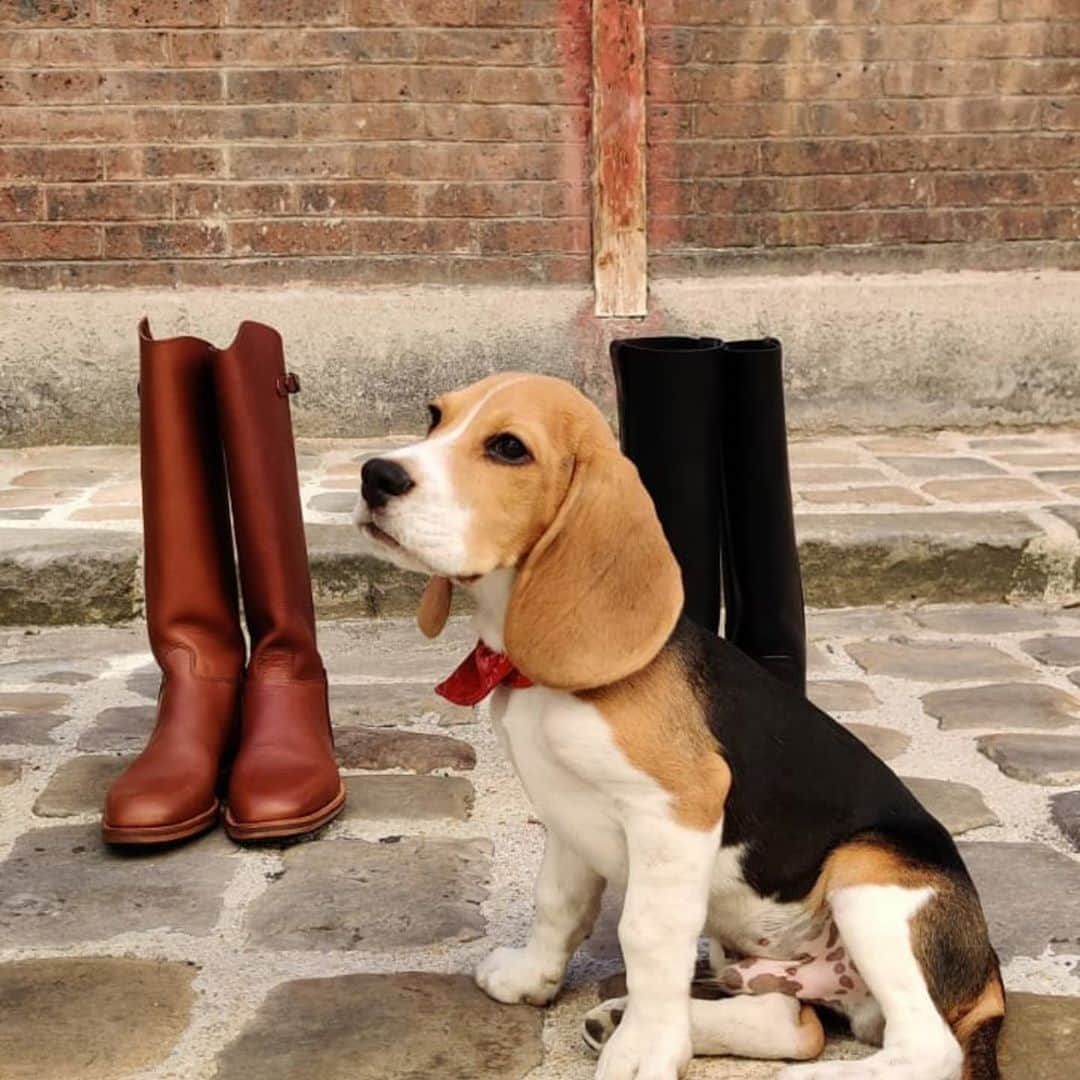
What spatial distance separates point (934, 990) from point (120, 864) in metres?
1.47

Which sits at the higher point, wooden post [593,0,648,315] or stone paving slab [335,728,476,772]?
wooden post [593,0,648,315]

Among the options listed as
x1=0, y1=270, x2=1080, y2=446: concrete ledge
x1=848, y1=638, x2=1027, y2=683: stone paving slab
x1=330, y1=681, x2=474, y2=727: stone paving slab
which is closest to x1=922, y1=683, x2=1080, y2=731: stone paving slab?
x1=848, y1=638, x2=1027, y2=683: stone paving slab

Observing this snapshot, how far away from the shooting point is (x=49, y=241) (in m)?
6.28

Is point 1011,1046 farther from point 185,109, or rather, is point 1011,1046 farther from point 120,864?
point 185,109

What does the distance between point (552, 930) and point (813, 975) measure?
14.5 inches

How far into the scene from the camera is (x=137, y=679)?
4.05 meters

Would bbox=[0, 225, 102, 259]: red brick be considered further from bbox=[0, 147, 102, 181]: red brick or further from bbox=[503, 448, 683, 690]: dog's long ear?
bbox=[503, 448, 683, 690]: dog's long ear

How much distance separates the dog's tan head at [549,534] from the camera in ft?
6.65

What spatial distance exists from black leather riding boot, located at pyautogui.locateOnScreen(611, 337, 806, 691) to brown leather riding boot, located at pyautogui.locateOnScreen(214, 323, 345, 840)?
2.25ft

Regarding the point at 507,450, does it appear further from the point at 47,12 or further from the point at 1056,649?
the point at 47,12

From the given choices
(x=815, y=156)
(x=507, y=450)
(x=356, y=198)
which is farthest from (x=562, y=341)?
(x=507, y=450)

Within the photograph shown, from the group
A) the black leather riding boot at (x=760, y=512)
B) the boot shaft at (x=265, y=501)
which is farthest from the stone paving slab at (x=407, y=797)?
the black leather riding boot at (x=760, y=512)

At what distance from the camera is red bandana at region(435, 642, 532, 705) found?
7.20 feet

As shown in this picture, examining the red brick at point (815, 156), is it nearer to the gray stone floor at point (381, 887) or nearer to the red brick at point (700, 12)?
the red brick at point (700, 12)
